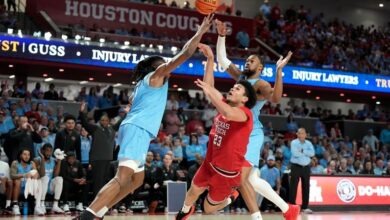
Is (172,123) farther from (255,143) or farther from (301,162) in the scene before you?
(255,143)

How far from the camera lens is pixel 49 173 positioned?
1403cm

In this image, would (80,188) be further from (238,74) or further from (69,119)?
(238,74)

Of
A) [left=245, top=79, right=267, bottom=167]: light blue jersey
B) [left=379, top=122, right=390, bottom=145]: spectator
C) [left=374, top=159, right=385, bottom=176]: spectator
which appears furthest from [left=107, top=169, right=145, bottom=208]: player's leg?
[left=379, top=122, right=390, bottom=145]: spectator

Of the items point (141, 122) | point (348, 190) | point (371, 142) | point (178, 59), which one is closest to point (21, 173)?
point (141, 122)

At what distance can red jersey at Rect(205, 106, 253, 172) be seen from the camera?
272 inches

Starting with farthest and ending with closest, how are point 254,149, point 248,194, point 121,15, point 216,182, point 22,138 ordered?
point 121,15, point 22,138, point 254,149, point 248,194, point 216,182

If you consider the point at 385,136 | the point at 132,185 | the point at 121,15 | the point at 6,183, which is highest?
the point at 121,15

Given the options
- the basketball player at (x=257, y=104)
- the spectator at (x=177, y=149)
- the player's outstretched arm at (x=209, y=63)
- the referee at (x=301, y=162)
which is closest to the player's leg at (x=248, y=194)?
the basketball player at (x=257, y=104)

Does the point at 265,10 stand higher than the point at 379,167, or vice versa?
the point at 265,10

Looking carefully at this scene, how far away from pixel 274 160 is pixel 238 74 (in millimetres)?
8907

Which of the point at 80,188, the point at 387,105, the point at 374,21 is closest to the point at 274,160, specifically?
the point at 80,188

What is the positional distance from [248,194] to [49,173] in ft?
24.7

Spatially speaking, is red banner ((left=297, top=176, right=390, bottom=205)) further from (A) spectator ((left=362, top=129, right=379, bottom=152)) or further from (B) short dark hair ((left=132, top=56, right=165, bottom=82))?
(B) short dark hair ((left=132, top=56, right=165, bottom=82))

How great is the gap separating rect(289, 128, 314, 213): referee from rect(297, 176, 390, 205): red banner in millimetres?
1641
